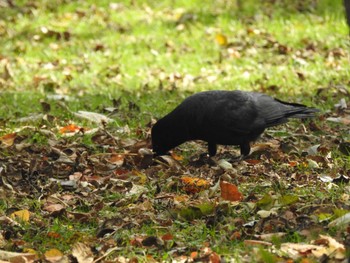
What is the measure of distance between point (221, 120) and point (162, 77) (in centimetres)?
418

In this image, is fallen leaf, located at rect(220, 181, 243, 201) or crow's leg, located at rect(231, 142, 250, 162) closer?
fallen leaf, located at rect(220, 181, 243, 201)

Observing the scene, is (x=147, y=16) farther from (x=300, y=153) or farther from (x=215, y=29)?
(x=300, y=153)

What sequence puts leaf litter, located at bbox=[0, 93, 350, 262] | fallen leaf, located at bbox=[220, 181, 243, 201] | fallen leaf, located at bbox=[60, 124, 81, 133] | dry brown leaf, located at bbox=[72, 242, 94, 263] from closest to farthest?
1. dry brown leaf, located at bbox=[72, 242, 94, 263]
2. leaf litter, located at bbox=[0, 93, 350, 262]
3. fallen leaf, located at bbox=[220, 181, 243, 201]
4. fallen leaf, located at bbox=[60, 124, 81, 133]

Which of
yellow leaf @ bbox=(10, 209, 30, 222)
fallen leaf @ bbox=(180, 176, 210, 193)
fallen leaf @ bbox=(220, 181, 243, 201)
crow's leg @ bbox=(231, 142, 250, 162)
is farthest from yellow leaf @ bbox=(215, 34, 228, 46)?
yellow leaf @ bbox=(10, 209, 30, 222)

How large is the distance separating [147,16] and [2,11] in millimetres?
2470

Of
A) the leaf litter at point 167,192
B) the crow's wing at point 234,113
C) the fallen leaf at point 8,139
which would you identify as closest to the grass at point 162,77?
the leaf litter at point 167,192

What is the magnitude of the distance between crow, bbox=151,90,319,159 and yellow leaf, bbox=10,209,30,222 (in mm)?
1627

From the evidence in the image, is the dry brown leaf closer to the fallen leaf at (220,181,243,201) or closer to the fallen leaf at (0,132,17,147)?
the fallen leaf at (220,181,243,201)

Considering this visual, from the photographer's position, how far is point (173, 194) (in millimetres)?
5887

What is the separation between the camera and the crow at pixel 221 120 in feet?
22.0

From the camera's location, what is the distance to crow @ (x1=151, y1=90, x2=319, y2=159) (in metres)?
6.70

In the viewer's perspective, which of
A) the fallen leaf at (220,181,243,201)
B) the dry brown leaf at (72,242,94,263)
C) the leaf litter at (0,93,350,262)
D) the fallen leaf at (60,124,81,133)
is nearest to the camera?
the dry brown leaf at (72,242,94,263)

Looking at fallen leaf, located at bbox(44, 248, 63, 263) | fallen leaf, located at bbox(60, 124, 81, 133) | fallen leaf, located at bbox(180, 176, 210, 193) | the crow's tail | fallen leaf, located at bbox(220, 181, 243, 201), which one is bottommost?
fallen leaf, located at bbox(60, 124, 81, 133)

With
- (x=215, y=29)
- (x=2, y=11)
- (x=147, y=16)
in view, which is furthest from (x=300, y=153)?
(x=2, y=11)
